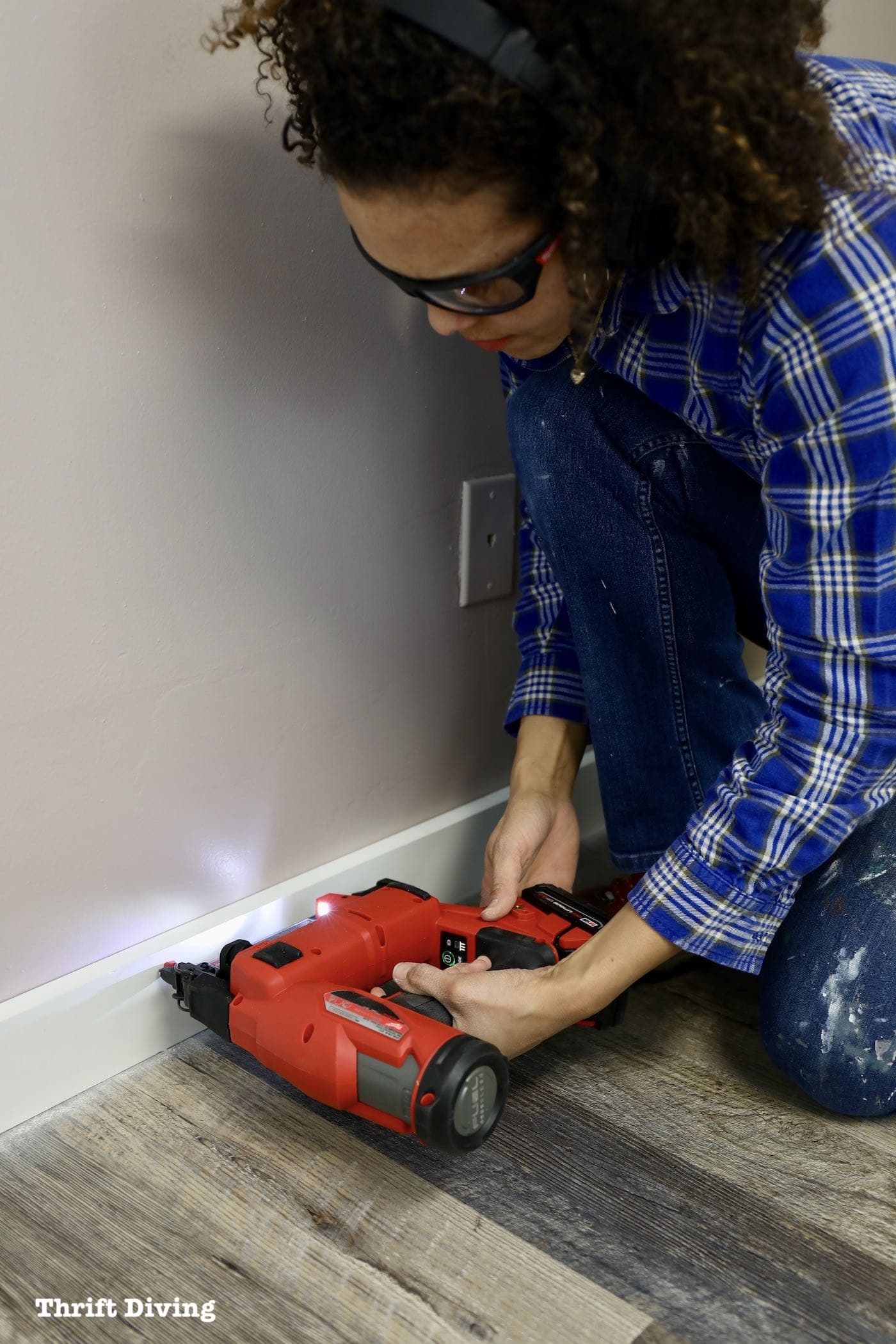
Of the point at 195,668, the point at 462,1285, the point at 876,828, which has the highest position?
the point at 195,668

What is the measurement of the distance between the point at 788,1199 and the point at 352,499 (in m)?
0.76

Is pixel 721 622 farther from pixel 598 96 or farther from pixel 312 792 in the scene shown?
pixel 598 96

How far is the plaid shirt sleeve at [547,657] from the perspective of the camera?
1246 mm

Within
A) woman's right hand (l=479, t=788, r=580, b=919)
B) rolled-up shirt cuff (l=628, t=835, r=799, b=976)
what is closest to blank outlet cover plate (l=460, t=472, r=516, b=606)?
woman's right hand (l=479, t=788, r=580, b=919)

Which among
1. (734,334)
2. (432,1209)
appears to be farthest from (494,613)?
(432,1209)

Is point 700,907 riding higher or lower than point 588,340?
lower

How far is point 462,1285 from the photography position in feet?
2.73

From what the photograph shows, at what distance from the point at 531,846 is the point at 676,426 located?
44cm

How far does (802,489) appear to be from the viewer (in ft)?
2.74

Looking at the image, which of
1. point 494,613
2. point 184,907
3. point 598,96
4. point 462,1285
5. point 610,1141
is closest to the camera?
point 598,96

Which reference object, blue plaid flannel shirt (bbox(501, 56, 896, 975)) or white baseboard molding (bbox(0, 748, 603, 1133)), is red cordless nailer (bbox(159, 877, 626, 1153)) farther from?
blue plaid flannel shirt (bbox(501, 56, 896, 975))

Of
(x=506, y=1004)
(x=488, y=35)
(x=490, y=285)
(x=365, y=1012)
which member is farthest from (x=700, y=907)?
(x=488, y=35)

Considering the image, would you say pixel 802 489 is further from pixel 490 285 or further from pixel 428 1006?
pixel 428 1006

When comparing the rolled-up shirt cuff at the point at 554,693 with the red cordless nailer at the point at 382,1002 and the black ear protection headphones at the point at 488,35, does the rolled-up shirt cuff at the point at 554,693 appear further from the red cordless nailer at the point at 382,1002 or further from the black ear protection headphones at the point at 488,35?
the black ear protection headphones at the point at 488,35
